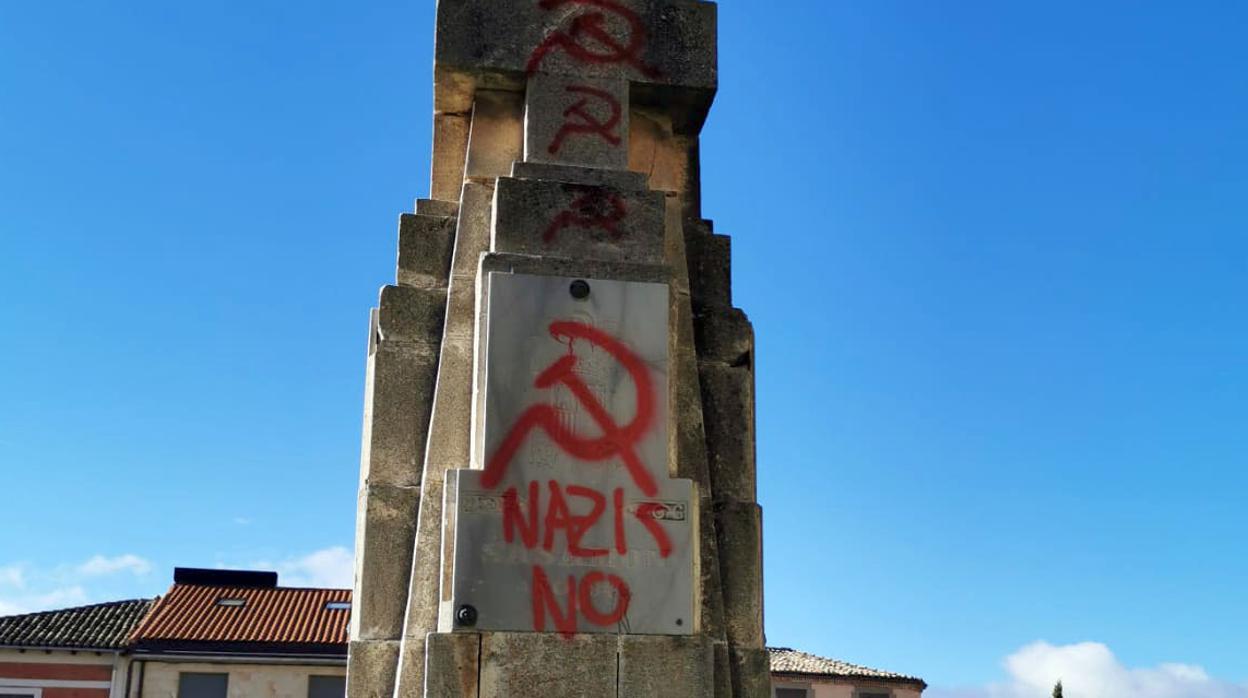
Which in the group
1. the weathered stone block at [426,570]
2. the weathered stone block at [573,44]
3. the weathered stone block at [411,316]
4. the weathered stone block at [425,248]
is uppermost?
the weathered stone block at [573,44]

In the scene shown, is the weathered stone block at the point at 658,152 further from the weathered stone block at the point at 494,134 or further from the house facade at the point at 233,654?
the house facade at the point at 233,654

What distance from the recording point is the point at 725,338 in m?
6.88

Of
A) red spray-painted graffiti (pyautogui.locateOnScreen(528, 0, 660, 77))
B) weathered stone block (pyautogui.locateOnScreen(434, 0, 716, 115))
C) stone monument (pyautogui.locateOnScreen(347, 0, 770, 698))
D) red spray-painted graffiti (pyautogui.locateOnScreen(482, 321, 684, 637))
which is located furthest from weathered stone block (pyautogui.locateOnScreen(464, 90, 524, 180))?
red spray-painted graffiti (pyautogui.locateOnScreen(482, 321, 684, 637))

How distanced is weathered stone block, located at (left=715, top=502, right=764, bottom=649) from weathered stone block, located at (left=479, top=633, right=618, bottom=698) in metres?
0.87

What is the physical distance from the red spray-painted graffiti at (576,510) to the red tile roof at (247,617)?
31.5 m

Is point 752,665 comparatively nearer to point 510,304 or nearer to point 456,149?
point 510,304

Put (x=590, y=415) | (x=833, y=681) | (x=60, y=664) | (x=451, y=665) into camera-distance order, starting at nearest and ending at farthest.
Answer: (x=451, y=665)
(x=590, y=415)
(x=60, y=664)
(x=833, y=681)

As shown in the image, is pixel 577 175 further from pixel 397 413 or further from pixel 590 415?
pixel 397 413

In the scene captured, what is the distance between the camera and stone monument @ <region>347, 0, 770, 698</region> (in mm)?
5879

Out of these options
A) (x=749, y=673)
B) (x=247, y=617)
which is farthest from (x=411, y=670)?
(x=247, y=617)

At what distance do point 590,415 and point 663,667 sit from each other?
1201mm

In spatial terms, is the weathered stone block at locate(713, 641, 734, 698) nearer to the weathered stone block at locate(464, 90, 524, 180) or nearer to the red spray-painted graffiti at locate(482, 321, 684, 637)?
the red spray-painted graffiti at locate(482, 321, 684, 637)

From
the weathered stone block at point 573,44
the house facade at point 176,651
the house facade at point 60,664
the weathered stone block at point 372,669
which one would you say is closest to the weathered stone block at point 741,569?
the weathered stone block at point 372,669

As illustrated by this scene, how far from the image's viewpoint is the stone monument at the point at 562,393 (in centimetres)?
588
